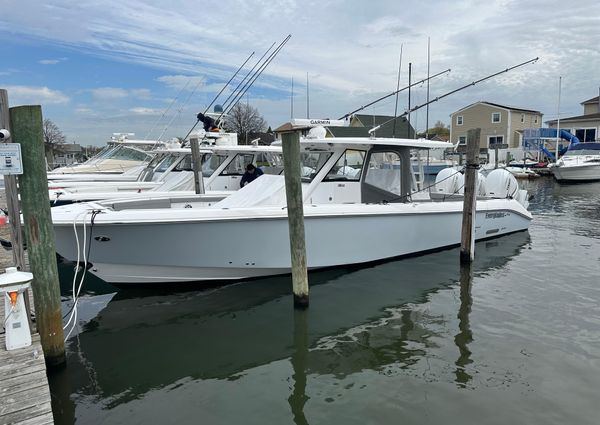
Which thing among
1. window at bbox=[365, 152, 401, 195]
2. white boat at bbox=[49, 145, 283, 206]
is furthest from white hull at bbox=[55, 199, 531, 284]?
white boat at bbox=[49, 145, 283, 206]

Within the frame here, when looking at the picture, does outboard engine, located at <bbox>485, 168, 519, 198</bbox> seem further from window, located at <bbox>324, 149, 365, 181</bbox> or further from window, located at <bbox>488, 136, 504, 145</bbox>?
window, located at <bbox>488, 136, 504, 145</bbox>

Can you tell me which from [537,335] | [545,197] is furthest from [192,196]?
[545,197]

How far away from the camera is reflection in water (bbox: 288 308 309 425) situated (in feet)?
13.7

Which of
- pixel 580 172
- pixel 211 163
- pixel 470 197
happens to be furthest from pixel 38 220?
pixel 580 172

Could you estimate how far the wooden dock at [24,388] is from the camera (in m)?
3.15

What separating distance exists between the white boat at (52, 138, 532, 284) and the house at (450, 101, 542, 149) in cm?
4038

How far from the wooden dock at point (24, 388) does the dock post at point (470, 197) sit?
6998 mm

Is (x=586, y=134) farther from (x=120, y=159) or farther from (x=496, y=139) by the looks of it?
(x=120, y=159)

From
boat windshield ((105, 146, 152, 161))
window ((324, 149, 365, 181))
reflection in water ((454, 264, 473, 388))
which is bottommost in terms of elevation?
reflection in water ((454, 264, 473, 388))

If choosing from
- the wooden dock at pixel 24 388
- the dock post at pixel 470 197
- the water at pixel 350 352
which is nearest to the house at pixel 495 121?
the dock post at pixel 470 197

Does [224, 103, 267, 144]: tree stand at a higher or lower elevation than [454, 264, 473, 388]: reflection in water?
higher

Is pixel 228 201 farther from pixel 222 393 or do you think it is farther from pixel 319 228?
pixel 222 393

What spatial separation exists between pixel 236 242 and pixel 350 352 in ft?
8.00

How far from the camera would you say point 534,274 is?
829cm
